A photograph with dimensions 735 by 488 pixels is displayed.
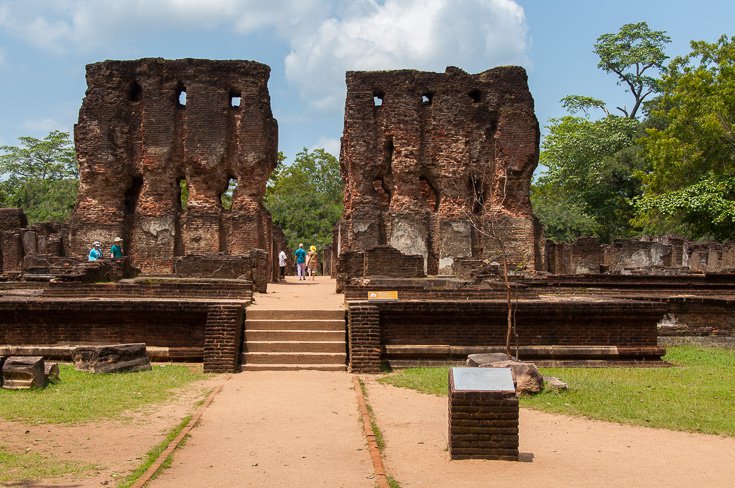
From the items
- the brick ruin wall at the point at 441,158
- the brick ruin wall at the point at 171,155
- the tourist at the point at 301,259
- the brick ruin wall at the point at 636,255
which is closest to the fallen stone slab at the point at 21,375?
the brick ruin wall at the point at 171,155

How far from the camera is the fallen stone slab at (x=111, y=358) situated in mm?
9977

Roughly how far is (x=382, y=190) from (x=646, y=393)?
64.3 feet

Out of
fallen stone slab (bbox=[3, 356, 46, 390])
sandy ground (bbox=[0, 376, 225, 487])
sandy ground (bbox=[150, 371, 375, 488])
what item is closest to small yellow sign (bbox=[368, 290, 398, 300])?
sandy ground (bbox=[150, 371, 375, 488])

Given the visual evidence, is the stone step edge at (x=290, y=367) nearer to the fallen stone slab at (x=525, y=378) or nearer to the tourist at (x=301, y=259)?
the fallen stone slab at (x=525, y=378)

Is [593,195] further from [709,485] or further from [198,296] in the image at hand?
[709,485]

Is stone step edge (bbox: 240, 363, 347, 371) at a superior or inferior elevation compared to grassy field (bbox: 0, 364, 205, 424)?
superior

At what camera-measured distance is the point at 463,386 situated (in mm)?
5879

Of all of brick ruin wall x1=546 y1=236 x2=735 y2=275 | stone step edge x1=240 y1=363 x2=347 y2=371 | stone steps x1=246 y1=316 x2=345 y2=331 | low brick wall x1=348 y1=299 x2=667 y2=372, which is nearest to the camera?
stone step edge x1=240 y1=363 x2=347 y2=371

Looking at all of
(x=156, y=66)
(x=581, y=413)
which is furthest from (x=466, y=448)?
(x=156, y=66)

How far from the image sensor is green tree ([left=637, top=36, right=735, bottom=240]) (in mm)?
23062

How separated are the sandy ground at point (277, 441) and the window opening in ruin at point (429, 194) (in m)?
18.1

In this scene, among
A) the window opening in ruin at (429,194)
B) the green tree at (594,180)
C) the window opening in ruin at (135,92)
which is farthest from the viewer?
the green tree at (594,180)

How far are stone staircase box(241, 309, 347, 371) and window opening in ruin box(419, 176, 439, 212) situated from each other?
15874mm

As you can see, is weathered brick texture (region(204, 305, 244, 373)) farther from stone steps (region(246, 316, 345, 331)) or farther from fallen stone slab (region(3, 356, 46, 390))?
fallen stone slab (region(3, 356, 46, 390))
